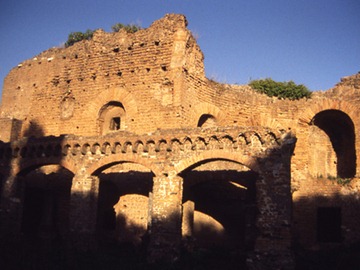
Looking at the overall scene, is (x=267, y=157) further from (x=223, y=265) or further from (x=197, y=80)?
(x=197, y=80)

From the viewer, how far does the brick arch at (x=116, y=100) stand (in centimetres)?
1645

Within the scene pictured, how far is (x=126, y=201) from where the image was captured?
50.9ft

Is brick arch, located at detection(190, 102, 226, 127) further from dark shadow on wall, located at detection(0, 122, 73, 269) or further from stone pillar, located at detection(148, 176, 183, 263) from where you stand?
dark shadow on wall, located at detection(0, 122, 73, 269)

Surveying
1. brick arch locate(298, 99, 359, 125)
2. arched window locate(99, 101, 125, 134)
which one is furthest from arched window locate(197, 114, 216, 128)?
brick arch locate(298, 99, 359, 125)

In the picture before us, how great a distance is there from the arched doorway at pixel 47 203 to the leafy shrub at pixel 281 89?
9.36 meters

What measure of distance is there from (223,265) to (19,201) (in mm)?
7827

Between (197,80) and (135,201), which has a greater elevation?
(197,80)

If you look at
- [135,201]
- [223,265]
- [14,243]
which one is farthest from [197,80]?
[14,243]

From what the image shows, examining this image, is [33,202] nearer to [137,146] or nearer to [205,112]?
[137,146]

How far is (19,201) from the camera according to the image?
14.2 meters

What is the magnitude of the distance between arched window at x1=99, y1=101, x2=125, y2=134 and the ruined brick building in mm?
48

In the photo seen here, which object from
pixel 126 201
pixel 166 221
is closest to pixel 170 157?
pixel 166 221

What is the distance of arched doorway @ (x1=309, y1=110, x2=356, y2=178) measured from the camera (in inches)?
668

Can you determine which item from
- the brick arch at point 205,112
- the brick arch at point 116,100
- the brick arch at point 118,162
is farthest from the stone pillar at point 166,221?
the brick arch at point 116,100
